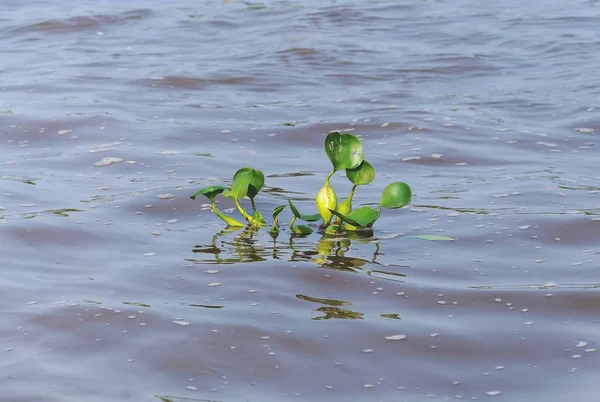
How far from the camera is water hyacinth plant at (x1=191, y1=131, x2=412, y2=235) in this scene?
4164 mm

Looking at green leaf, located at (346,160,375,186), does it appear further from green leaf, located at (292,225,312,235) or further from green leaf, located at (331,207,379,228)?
green leaf, located at (292,225,312,235)

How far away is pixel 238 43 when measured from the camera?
1021 centimetres

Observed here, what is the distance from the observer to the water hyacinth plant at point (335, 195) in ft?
13.7

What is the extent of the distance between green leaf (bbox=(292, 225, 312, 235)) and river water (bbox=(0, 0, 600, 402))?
0.17ft

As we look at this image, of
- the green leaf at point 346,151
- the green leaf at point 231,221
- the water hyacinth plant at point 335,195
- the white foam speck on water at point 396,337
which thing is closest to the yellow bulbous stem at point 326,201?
the water hyacinth plant at point 335,195

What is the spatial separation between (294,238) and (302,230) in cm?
5

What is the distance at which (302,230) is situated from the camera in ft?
13.9

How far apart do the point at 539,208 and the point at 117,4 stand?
9341 mm

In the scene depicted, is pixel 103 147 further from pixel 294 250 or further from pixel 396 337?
pixel 396 337

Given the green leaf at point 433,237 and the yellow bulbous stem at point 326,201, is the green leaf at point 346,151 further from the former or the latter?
the green leaf at point 433,237

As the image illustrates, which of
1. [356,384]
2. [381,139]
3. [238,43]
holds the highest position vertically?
[238,43]

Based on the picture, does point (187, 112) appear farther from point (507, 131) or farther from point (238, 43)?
point (238, 43)

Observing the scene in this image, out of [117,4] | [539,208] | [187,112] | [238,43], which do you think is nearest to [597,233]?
[539,208]

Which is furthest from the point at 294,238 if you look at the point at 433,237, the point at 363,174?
the point at 433,237
